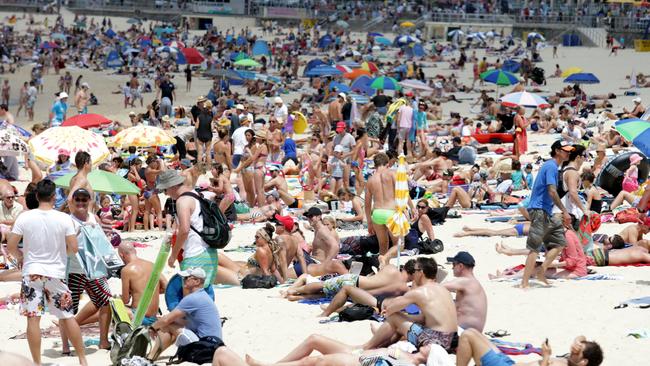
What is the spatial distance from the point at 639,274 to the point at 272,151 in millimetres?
7575

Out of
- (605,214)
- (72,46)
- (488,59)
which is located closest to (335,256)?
(605,214)

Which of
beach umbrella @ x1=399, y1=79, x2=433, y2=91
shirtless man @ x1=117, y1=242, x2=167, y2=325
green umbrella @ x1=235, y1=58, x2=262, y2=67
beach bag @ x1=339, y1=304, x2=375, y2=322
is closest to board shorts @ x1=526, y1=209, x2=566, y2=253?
beach bag @ x1=339, y1=304, x2=375, y2=322

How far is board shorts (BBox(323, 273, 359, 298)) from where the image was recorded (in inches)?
333

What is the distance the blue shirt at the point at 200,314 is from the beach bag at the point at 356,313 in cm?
147

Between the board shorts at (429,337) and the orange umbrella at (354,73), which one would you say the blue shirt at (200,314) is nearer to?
the board shorts at (429,337)

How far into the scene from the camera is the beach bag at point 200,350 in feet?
22.8

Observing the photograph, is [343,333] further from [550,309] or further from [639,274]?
[639,274]

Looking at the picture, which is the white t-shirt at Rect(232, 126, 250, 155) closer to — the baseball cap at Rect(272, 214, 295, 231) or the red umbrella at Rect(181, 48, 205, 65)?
the baseball cap at Rect(272, 214, 295, 231)

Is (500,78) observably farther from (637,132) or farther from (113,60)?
(637,132)

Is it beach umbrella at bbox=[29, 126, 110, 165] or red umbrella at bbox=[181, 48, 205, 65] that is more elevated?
beach umbrella at bbox=[29, 126, 110, 165]

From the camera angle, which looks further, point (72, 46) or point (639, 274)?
point (72, 46)

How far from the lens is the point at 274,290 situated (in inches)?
369

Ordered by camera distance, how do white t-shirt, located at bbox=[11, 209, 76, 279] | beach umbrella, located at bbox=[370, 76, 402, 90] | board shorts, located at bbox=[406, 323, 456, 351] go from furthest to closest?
1. beach umbrella, located at bbox=[370, 76, 402, 90]
2. board shorts, located at bbox=[406, 323, 456, 351]
3. white t-shirt, located at bbox=[11, 209, 76, 279]

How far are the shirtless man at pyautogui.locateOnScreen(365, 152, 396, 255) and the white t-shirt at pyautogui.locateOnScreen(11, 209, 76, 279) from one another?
4.13m
